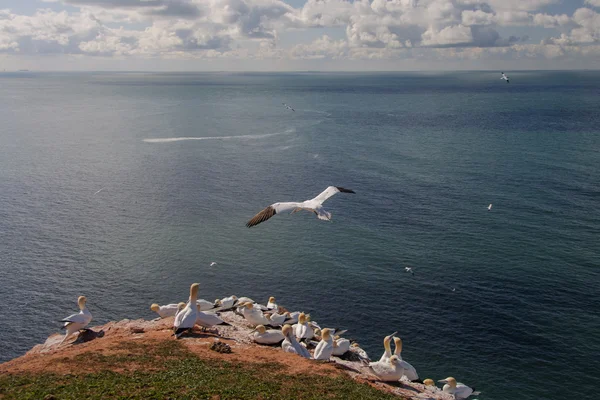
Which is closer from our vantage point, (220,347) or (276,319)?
(220,347)

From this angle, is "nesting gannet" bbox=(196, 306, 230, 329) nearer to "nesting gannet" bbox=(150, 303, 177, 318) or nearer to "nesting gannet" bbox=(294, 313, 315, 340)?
"nesting gannet" bbox=(294, 313, 315, 340)

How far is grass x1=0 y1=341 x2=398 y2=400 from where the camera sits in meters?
22.0

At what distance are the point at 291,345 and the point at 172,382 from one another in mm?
9043

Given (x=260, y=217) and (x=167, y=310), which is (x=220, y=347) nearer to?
(x=260, y=217)

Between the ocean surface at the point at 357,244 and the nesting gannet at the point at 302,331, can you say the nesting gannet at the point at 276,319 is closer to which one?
the nesting gannet at the point at 302,331

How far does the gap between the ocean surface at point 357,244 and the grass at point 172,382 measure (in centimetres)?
2252

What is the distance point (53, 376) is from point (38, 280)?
44.3 m

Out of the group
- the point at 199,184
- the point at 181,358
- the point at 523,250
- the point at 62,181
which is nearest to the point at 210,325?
the point at 181,358

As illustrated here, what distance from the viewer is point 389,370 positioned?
2931 cm

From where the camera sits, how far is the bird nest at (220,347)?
95.6 feet

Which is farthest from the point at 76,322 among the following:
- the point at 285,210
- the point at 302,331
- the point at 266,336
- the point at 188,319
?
the point at 285,210

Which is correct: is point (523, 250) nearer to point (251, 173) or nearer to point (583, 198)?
point (583, 198)

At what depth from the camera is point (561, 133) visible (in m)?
146

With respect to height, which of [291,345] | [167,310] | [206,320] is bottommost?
[167,310]
